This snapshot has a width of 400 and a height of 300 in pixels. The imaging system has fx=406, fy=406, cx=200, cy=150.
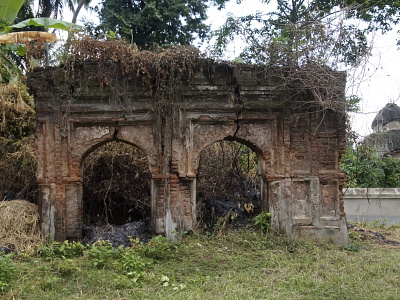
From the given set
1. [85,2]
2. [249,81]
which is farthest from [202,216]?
[85,2]

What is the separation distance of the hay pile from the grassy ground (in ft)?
1.59

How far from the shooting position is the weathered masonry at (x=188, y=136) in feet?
23.9

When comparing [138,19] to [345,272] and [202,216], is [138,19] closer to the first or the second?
[202,216]

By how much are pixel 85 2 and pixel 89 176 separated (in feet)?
30.5

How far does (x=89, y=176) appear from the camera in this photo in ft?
31.0

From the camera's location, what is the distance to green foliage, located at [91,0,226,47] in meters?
14.4

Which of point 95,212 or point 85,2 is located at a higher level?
point 85,2

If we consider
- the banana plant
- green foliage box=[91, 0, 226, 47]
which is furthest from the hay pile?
green foliage box=[91, 0, 226, 47]

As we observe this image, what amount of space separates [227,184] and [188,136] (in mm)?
2864

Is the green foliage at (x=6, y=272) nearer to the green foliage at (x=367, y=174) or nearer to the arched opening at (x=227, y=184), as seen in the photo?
the arched opening at (x=227, y=184)

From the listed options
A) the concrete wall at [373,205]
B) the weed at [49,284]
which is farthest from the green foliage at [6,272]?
the concrete wall at [373,205]

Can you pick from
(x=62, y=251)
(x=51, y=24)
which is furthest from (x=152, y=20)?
(x=62, y=251)

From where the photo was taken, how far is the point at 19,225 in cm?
706

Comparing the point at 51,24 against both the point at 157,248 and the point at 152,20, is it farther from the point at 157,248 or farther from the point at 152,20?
the point at 152,20
